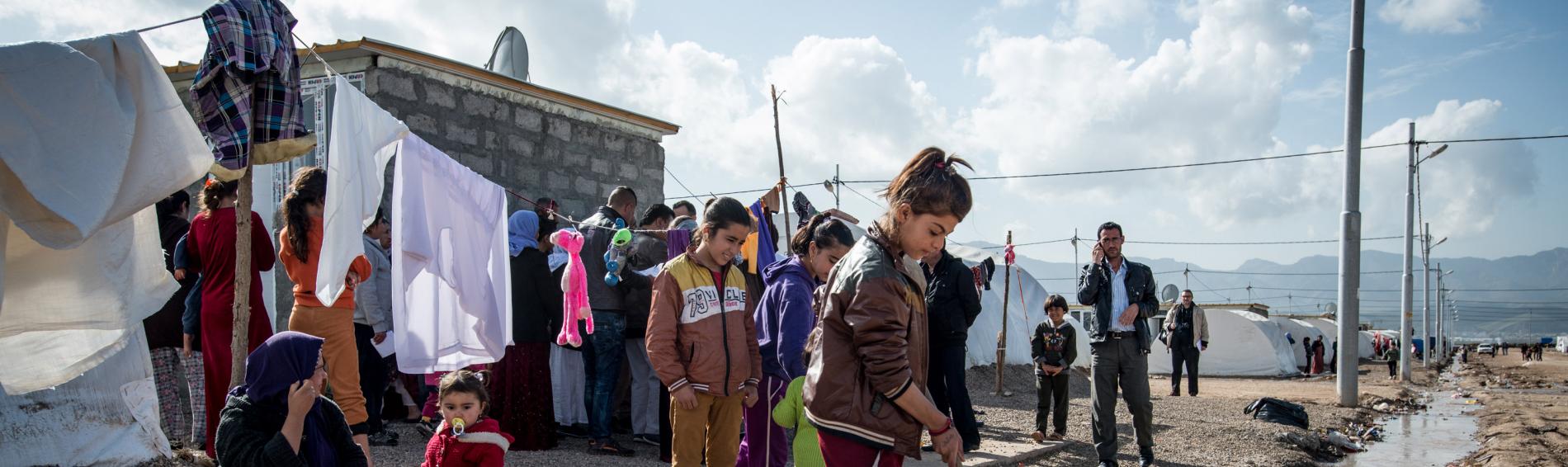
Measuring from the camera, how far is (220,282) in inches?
180

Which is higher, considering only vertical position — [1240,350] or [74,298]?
[74,298]

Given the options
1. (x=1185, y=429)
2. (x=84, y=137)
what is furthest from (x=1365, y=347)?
(x=84, y=137)

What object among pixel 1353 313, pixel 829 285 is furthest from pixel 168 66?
pixel 1353 313

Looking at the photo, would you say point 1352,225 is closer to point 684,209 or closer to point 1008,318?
point 1008,318

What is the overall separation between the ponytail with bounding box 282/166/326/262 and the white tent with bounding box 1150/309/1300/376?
27786mm

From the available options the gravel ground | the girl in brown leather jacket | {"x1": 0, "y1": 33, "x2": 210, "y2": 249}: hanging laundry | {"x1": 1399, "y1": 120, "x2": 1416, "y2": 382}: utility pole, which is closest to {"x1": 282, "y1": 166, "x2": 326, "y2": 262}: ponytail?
{"x1": 0, "y1": 33, "x2": 210, "y2": 249}: hanging laundry

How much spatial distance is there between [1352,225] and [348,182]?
40.4ft

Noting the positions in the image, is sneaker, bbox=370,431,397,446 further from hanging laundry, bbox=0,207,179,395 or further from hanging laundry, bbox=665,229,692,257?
hanging laundry, bbox=0,207,179,395

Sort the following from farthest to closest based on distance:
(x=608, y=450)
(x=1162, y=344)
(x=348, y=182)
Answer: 1. (x=1162, y=344)
2. (x=608, y=450)
3. (x=348, y=182)

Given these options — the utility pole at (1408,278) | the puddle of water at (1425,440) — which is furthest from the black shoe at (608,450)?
the utility pole at (1408,278)

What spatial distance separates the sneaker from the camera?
5992 millimetres

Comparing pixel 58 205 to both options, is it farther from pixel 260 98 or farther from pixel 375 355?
pixel 375 355

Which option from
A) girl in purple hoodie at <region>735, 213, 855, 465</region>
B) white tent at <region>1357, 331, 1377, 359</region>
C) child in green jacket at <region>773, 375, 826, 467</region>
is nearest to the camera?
child in green jacket at <region>773, 375, 826, 467</region>

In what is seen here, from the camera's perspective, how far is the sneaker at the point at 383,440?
599 centimetres
